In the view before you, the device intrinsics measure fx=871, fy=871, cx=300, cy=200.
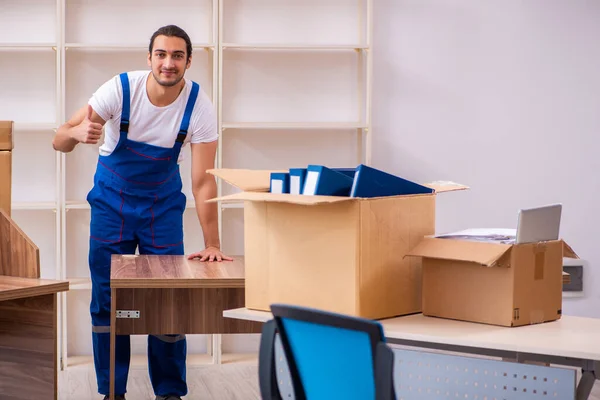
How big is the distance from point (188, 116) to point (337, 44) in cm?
138

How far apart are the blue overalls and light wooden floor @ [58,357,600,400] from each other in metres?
0.44

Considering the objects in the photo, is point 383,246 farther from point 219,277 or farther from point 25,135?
point 25,135

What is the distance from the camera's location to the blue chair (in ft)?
5.63

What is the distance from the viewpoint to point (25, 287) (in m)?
2.58

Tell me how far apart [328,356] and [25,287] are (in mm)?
1154

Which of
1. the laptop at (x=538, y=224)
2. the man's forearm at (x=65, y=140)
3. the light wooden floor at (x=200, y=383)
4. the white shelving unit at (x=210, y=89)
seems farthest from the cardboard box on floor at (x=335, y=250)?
the white shelving unit at (x=210, y=89)

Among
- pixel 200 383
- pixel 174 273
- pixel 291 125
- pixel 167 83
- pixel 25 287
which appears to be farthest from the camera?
pixel 291 125

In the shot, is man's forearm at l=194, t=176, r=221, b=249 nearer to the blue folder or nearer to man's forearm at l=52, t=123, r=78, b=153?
man's forearm at l=52, t=123, r=78, b=153

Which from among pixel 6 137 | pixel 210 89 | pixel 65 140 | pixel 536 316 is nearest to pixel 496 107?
pixel 210 89

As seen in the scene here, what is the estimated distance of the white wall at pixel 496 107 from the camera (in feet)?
16.0

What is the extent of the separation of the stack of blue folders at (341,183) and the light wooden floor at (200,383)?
1810 mm

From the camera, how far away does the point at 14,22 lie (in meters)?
4.67

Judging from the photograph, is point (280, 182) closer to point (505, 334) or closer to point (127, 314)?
point (505, 334)

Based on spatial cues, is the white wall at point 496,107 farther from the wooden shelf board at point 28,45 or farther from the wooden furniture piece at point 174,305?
the wooden furniture piece at point 174,305
